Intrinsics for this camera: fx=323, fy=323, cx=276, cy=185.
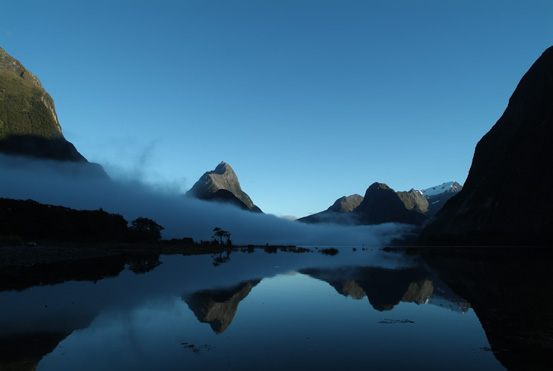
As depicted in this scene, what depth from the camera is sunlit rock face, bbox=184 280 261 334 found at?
18.8 meters

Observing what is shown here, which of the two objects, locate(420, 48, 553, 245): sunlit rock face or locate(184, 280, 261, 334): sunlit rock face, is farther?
locate(420, 48, 553, 245): sunlit rock face

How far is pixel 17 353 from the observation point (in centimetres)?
1267

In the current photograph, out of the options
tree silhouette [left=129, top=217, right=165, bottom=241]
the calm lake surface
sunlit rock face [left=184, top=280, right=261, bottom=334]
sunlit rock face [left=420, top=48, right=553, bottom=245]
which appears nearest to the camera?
the calm lake surface

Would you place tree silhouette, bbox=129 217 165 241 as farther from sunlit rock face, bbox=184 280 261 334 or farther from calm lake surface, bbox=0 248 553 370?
sunlit rock face, bbox=184 280 261 334

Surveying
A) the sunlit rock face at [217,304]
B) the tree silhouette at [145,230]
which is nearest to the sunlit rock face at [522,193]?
the sunlit rock face at [217,304]

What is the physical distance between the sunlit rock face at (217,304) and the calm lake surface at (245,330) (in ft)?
0.25

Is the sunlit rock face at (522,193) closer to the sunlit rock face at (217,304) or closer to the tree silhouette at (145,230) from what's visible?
the sunlit rock face at (217,304)

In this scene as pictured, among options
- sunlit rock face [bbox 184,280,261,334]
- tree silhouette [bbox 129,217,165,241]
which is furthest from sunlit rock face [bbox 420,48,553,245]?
tree silhouette [bbox 129,217,165,241]

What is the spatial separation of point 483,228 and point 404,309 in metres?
187

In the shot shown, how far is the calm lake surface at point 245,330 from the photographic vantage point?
12.6m

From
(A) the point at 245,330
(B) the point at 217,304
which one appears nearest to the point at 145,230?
(B) the point at 217,304

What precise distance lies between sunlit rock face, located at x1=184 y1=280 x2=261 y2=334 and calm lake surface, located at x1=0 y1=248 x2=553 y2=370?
3.0 inches

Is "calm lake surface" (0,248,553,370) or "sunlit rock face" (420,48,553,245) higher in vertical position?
"sunlit rock face" (420,48,553,245)

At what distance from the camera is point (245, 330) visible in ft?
56.0
